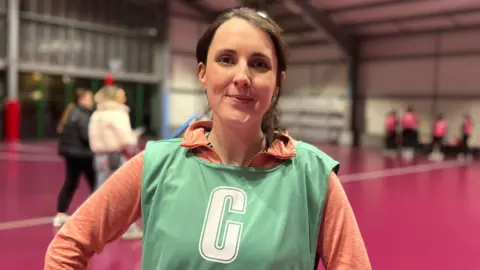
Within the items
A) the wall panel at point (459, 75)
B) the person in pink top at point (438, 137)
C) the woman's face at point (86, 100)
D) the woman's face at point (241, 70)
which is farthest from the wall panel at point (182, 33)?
the woman's face at point (241, 70)

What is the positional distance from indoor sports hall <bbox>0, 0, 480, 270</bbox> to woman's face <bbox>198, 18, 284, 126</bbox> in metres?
6.76

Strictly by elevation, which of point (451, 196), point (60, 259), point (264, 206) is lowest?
point (451, 196)

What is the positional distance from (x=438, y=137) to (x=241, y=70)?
14.7 metres

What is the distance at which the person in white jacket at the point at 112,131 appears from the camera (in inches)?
185

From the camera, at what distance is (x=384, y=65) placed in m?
19.5

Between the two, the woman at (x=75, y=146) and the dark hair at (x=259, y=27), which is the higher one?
the dark hair at (x=259, y=27)

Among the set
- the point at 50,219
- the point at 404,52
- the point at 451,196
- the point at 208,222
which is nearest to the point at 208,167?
the point at 208,222

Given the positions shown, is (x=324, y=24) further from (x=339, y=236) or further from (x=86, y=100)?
(x=339, y=236)

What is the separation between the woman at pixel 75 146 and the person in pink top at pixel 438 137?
11.8 m

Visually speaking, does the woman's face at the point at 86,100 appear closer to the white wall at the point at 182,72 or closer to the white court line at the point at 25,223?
the white court line at the point at 25,223

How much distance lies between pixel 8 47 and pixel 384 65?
47.9ft

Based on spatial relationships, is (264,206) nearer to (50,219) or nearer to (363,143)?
(50,219)

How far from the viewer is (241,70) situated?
120 centimetres

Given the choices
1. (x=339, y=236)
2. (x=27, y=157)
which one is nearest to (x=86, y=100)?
(x=339, y=236)
